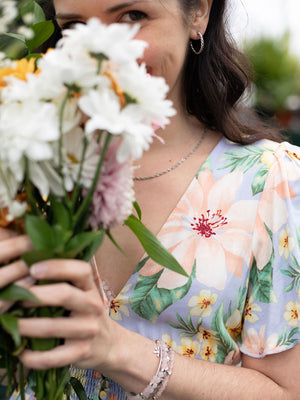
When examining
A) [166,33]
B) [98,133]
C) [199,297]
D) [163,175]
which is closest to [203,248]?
[199,297]

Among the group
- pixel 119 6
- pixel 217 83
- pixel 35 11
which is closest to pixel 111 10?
pixel 119 6

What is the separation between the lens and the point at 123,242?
1074 millimetres

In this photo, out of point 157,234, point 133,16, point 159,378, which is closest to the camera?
point 159,378

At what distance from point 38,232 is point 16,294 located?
77mm

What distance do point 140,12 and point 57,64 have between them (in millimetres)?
493

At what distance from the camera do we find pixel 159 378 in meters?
0.86

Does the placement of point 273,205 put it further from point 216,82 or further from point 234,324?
point 216,82

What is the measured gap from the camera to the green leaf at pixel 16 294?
58 cm

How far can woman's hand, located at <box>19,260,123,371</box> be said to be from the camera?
584 millimetres

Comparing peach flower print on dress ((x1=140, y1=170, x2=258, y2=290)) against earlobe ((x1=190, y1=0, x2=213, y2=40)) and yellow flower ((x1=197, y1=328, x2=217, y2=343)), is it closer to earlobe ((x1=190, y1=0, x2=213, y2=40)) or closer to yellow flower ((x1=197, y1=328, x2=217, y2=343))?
yellow flower ((x1=197, y1=328, x2=217, y2=343))

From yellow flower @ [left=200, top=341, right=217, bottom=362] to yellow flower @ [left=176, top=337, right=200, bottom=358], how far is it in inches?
0.5

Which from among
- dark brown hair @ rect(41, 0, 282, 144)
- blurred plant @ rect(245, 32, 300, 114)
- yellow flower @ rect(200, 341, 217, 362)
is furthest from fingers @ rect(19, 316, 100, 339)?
blurred plant @ rect(245, 32, 300, 114)

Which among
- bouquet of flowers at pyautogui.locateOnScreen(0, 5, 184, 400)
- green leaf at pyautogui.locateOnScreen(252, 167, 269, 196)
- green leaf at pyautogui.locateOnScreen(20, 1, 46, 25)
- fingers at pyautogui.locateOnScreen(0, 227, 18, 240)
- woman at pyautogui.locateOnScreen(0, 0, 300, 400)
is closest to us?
bouquet of flowers at pyautogui.locateOnScreen(0, 5, 184, 400)

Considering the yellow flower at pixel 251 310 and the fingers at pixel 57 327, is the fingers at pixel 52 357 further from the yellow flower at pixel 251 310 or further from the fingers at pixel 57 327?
the yellow flower at pixel 251 310
